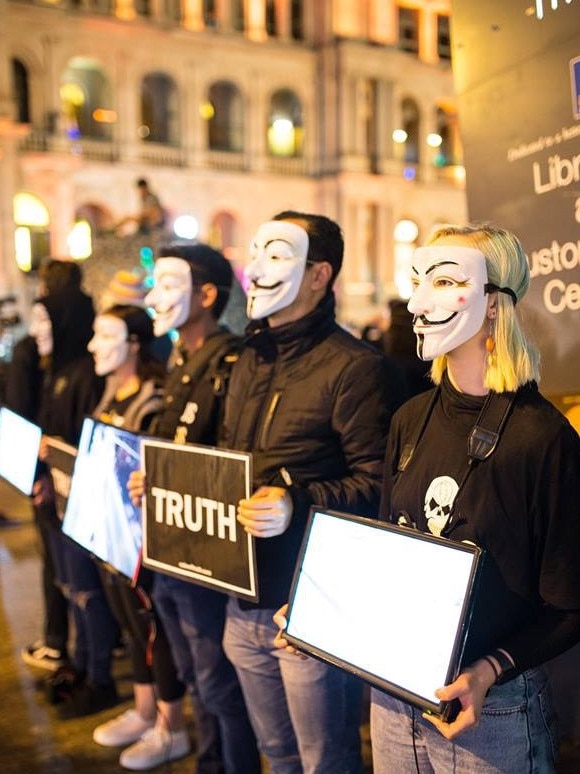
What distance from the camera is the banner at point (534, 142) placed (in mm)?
2754

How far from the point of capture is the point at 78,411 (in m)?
4.57

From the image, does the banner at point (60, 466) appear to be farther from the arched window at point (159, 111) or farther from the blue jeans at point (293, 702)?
the arched window at point (159, 111)

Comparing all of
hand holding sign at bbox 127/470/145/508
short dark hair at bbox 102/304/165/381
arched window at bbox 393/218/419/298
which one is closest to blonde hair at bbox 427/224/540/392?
hand holding sign at bbox 127/470/145/508

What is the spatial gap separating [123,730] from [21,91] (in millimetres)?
27247

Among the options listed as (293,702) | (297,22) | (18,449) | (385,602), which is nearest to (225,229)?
(297,22)

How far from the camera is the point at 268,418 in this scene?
9.14 ft

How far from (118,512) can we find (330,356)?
3.83 ft

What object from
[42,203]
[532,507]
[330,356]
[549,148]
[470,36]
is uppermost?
[42,203]

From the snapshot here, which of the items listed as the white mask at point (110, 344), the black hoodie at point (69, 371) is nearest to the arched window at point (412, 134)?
the black hoodie at point (69, 371)

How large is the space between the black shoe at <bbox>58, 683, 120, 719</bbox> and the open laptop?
106 inches

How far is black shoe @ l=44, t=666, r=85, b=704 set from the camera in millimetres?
4594

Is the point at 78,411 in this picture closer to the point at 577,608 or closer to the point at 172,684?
the point at 172,684

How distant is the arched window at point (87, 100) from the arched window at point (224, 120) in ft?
14.8

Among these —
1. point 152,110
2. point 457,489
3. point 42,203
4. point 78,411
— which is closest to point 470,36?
point 457,489
